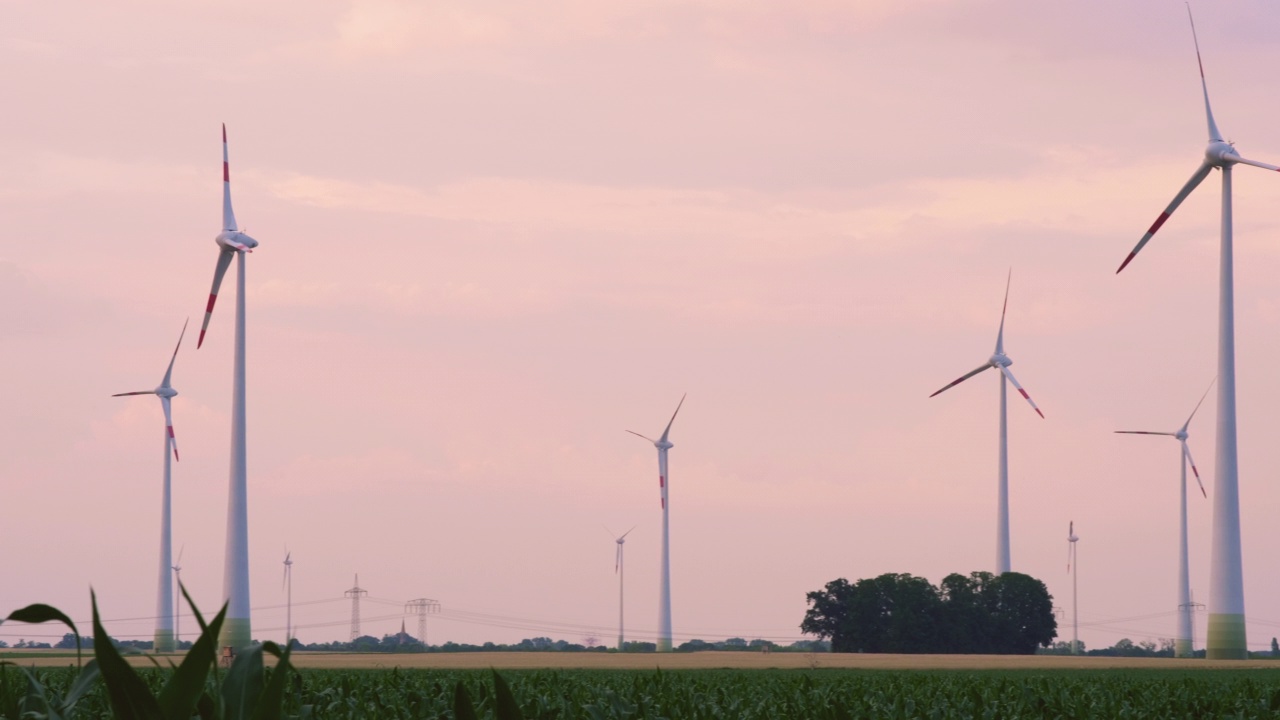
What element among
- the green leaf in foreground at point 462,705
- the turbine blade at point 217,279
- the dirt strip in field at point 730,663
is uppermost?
the turbine blade at point 217,279

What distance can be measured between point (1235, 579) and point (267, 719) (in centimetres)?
13842

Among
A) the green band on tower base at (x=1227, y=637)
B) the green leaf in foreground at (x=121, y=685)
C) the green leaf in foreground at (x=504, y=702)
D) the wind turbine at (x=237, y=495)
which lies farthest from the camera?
the green band on tower base at (x=1227, y=637)

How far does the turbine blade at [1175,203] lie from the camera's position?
125500mm

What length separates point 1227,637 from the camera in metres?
134

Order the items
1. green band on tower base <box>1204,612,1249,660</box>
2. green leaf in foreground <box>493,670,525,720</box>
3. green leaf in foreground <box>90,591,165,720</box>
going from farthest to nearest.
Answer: green band on tower base <box>1204,612,1249,660</box>, green leaf in foreground <box>493,670,525,720</box>, green leaf in foreground <box>90,591,165,720</box>

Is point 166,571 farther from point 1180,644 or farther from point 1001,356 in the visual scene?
point 1180,644

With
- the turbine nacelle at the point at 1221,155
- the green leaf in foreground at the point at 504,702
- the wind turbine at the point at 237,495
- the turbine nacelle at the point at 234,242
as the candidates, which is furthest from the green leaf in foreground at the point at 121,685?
the turbine nacelle at the point at 1221,155

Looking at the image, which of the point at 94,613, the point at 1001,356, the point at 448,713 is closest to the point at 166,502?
the point at 1001,356

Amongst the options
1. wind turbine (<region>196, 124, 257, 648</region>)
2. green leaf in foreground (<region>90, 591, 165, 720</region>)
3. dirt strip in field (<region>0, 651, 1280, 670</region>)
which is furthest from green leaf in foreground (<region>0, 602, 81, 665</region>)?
wind turbine (<region>196, 124, 257, 648</region>)

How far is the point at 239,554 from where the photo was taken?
12688 cm

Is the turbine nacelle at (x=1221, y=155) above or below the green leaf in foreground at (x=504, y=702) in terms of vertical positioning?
above

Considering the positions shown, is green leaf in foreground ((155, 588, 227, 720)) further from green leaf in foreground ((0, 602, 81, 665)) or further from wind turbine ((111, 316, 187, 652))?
wind turbine ((111, 316, 187, 652))

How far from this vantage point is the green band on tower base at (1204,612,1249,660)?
133 m

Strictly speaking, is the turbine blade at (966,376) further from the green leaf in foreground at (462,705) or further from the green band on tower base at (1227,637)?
the green leaf in foreground at (462,705)
